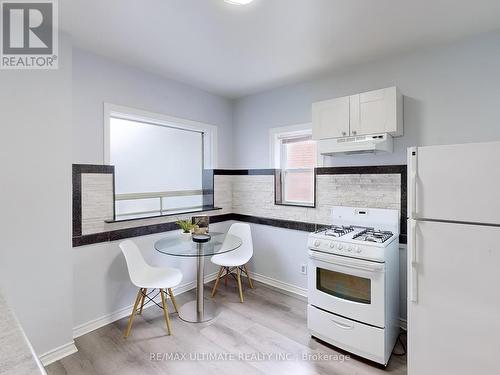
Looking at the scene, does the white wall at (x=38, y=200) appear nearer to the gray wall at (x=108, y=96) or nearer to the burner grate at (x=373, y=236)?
the gray wall at (x=108, y=96)

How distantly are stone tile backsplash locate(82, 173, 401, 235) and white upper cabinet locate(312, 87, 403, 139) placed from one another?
52 centimetres

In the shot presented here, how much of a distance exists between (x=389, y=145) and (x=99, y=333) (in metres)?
3.17

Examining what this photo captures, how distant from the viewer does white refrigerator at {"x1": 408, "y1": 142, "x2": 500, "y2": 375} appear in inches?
60.3

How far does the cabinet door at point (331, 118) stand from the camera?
2.46 metres

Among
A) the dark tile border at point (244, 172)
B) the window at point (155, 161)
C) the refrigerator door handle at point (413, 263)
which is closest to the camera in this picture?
the refrigerator door handle at point (413, 263)

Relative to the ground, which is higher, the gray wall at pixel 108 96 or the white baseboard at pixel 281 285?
the gray wall at pixel 108 96

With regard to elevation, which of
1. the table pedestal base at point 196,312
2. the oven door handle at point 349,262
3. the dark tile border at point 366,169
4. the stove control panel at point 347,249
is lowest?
the table pedestal base at point 196,312

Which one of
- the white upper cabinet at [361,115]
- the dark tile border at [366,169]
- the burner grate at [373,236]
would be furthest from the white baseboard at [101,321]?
the white upper cabinet at [361,115]

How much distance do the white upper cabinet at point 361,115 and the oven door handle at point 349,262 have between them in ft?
3.71

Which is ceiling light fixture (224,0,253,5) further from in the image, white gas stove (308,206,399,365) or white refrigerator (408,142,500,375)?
white gas stove (308,206,399,365)

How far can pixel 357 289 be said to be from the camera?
2.09 m

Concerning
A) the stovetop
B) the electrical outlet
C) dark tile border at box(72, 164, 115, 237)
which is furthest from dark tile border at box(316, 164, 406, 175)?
dark tile border at box(72, 164, 115, 237)

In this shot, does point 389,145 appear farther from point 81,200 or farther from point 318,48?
point 81,200

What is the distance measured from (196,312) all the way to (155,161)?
1.78 metres
